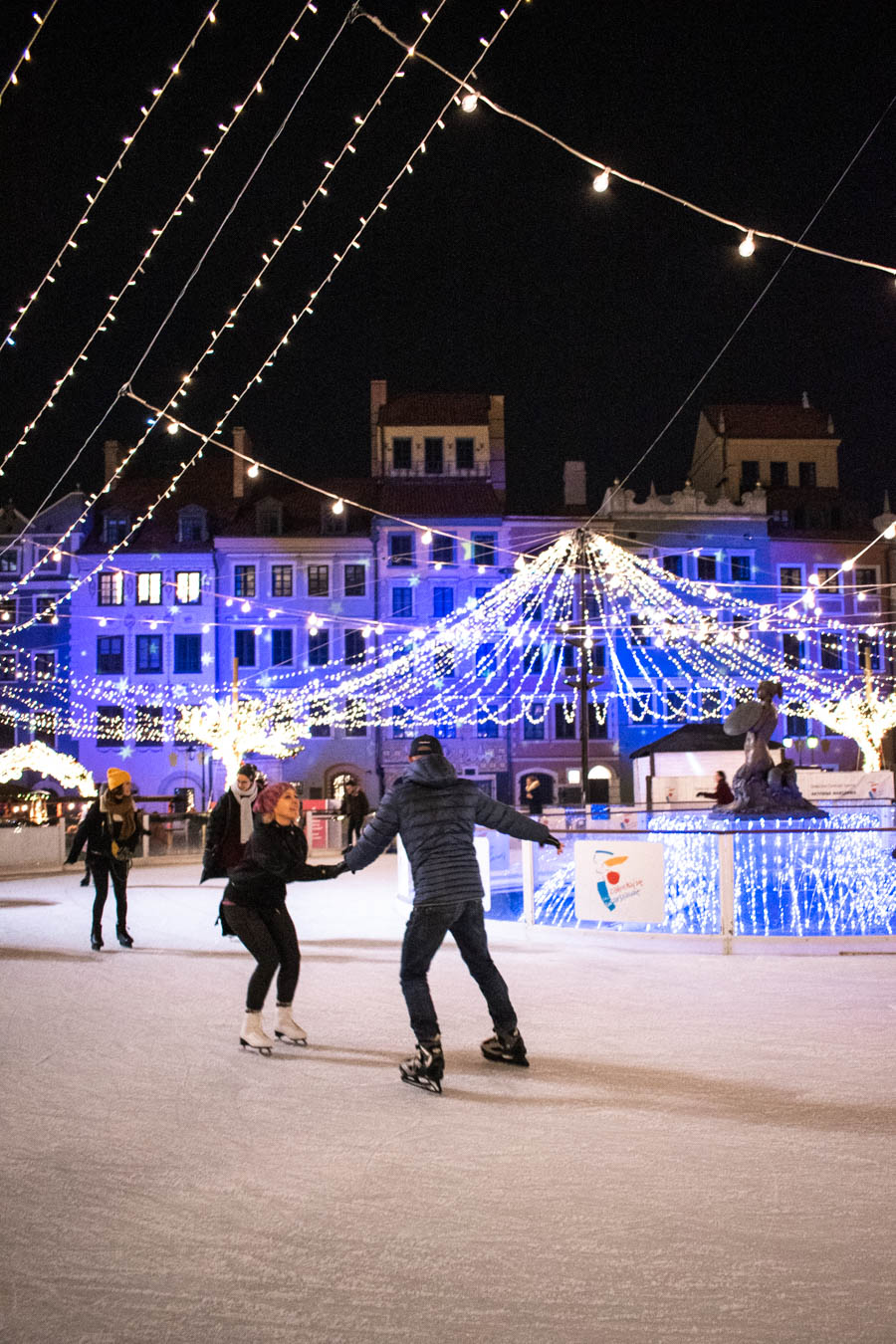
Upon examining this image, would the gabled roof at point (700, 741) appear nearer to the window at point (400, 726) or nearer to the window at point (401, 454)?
the window at point (400, 726)

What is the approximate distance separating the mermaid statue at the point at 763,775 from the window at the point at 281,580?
28093 millimetres

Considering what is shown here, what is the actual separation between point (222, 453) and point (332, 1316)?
163 feet

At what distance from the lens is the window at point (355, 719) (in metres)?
43.5

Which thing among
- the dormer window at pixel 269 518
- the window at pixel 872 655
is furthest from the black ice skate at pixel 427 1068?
the window at pixel 872 655

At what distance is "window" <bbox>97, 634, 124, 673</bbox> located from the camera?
148ft

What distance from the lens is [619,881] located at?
12.0 m

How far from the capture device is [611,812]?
1934 centimetres

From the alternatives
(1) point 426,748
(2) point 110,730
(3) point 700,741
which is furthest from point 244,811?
(2) point 110,730

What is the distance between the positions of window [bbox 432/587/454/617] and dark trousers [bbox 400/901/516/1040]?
38626 mm

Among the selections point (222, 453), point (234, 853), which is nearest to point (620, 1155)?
point (234, 853)

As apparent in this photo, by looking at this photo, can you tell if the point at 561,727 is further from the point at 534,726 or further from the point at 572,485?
the point at 572,485

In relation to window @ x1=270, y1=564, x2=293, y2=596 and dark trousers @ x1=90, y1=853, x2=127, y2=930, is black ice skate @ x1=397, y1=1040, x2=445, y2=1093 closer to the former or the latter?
dark trousers @ x1=90, y1=853, x2=127, y2=930

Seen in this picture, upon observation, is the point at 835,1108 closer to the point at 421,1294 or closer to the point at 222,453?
the point at 421,1294

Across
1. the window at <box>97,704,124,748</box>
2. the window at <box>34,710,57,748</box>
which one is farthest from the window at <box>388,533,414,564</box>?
the window at <box>34,710,57,748</box>
